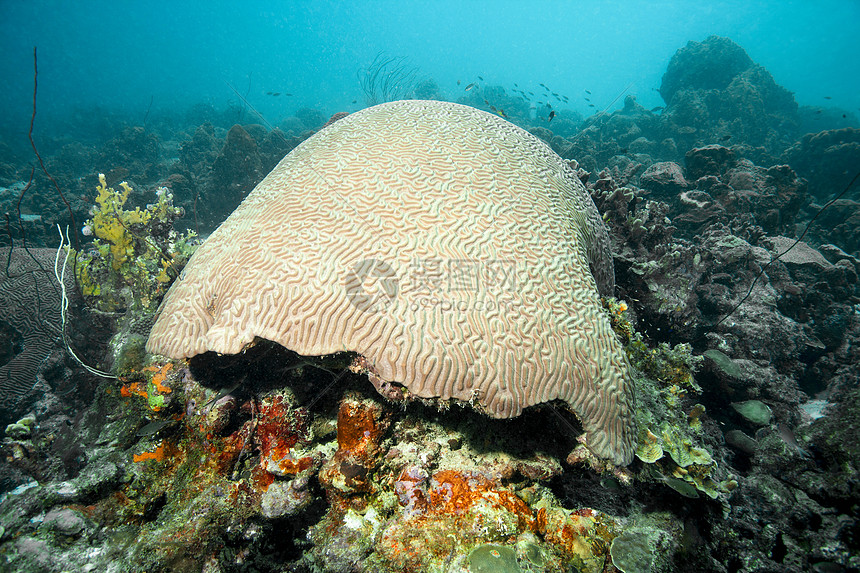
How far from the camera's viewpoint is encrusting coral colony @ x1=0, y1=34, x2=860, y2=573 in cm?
236

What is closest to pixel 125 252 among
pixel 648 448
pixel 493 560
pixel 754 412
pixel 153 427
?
pixel 153 427

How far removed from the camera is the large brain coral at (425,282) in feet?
8.13

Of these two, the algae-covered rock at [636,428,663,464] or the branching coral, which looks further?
the branching coral

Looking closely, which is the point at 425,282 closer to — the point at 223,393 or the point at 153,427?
the point at 223,393

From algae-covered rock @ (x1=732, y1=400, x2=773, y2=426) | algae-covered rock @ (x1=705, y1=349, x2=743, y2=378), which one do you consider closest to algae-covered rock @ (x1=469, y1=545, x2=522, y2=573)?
algae-covered rock @ (x1=732, y1=400, x2=773, y2=426)

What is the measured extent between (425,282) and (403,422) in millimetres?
1238

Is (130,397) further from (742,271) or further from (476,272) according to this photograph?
(742,271)

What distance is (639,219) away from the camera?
5.59 metres

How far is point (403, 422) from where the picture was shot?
9.42 ft

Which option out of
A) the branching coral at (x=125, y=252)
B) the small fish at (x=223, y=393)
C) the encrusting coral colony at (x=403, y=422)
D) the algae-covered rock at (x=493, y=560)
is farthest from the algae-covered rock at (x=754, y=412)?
the branching coral at (x=125, y=252)

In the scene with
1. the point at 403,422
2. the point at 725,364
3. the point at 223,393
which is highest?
the point at 725,364

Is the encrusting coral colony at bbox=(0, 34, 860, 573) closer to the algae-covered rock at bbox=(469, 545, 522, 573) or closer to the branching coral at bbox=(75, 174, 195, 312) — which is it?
the algae-covered rock at bbox=(469, 545, 522, 573)

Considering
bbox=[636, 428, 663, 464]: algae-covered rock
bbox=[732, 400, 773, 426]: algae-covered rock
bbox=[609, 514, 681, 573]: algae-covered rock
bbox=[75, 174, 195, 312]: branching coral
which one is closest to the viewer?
bbox=[609, 514, 681, 573]: algae-covered rock

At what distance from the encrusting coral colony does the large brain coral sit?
0.8 inches
